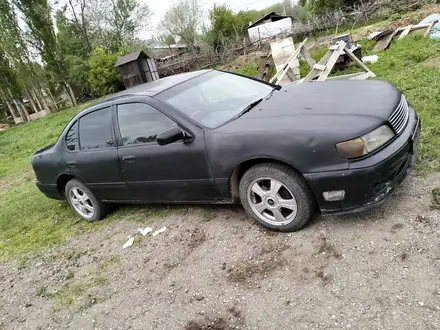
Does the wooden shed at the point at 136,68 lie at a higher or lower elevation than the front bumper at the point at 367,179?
higher

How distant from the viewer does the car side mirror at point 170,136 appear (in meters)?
3.29

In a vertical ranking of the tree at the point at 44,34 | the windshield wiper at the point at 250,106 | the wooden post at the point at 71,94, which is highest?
the tree at the point at 44,34

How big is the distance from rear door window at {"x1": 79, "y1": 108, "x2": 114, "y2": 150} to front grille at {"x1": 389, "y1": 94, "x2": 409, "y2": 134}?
119 inches

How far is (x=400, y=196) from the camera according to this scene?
10.6ft

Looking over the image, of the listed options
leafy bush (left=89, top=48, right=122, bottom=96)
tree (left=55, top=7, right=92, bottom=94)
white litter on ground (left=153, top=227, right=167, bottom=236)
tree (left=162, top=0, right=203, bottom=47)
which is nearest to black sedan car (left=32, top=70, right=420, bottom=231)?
white litter on ground (left=153, top=227, right=167, bottom=236)

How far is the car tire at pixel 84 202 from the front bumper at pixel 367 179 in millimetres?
3170

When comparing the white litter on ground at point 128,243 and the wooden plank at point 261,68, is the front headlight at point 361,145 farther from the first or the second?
the wooden plank at point 261,68

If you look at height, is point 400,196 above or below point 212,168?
below

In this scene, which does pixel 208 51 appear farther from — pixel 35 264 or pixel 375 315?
pixel 375 315

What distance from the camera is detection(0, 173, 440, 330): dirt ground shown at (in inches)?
92.0

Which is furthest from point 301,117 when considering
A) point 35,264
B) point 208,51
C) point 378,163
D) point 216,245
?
point 208,51

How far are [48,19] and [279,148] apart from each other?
3623cm

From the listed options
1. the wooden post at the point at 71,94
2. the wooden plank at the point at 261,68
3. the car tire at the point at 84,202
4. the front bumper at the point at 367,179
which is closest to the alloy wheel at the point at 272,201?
the front bumper at the point at 367,179

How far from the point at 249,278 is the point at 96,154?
253 cm
